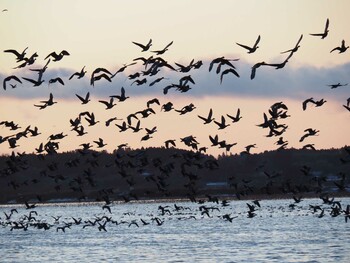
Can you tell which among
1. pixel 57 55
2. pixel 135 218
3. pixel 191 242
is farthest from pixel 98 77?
pixel 135 218

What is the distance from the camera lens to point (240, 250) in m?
66.4

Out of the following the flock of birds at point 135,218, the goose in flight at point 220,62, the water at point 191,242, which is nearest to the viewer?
the goose in flight at point 220,62

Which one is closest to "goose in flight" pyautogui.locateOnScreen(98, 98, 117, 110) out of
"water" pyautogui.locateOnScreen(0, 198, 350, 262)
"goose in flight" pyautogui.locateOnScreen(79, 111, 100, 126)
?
"goose in flight" pyautogui.locateOnScreen(79, 111, 100, 126)

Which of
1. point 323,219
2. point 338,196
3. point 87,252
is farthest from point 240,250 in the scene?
point 338,196

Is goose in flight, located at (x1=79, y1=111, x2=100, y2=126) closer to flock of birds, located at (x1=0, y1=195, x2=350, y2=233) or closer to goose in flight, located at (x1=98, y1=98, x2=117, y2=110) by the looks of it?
goose in flight, located at (x1=98, y1=98, x2=117, y2=110)

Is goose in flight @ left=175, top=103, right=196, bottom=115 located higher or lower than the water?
higher

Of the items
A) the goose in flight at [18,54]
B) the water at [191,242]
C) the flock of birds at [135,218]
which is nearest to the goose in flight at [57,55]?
the goose in flight at [18,54]

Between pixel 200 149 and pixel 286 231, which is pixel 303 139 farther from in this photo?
pixel 286 231

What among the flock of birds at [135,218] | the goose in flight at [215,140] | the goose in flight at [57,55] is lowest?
the flock of birds at [135,218]

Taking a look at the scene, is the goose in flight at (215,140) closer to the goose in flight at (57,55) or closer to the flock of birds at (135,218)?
the goose in flight at (57,55)

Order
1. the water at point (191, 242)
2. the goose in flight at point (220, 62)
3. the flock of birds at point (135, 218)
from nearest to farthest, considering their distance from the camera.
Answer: the goose in flight at point (220, 62) → the water at point (191, 242) → the flock of birds at point (135, 218)

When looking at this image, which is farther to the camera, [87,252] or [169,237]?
[169,237]

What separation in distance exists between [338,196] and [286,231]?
334 ft

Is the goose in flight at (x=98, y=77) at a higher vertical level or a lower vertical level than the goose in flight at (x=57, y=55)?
lower
